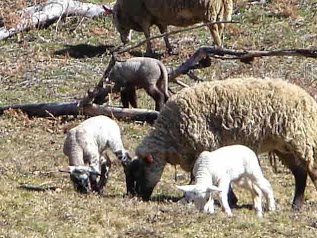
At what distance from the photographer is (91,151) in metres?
11.8

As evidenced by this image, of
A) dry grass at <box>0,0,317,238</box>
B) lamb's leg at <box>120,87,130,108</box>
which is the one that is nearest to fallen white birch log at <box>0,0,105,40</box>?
dry grass at <box>0,0,317,238</box>

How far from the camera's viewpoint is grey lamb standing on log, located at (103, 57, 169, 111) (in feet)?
52.5

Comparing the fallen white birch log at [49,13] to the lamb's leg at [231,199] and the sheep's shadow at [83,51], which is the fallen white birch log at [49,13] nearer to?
the sheep's shadow at [83,51]

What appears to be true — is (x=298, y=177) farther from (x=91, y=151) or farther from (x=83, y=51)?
(x=83, y=51)

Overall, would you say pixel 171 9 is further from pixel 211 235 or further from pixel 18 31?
pixel 211 235

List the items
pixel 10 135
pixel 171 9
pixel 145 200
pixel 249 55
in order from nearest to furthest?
pixel 145 200, pixel 249 55, pixel 10 135, pixel 171 9

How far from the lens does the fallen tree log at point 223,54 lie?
13.5 m

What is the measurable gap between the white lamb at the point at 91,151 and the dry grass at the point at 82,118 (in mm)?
194

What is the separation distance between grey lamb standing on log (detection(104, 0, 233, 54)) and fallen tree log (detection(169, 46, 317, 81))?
443cm

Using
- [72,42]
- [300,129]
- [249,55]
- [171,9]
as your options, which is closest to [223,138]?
[300,129]

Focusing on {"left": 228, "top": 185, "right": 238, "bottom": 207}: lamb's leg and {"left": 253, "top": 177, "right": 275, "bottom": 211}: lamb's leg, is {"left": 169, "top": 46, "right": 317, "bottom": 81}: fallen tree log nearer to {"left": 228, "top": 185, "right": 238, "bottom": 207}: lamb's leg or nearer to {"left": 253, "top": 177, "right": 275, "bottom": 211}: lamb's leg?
{"left": 228, "top": 185, "right": 238, "bottom": 207}: lamb's leg

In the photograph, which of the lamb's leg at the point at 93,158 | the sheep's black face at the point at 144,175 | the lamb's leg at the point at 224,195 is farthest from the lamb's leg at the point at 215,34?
the lamb's leg at the point at 224,195

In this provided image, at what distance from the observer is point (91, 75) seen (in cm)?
1894

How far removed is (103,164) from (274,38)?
10.2m
